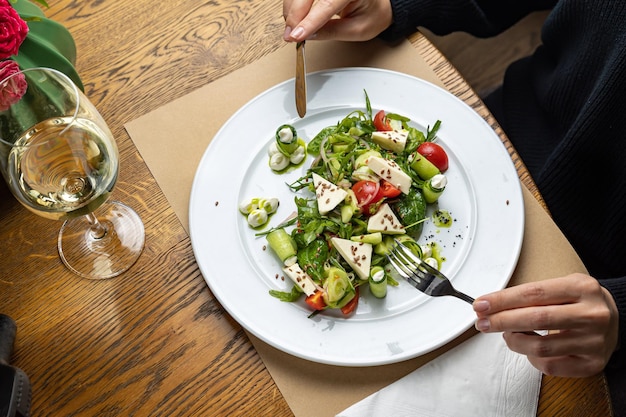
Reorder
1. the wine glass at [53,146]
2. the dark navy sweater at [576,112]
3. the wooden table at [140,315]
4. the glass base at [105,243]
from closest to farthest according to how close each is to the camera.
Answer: the wine glass at [53,146] → the wooden table at [140,315] → the glass base at [105,243] → the dark navy sweater at [576,112]

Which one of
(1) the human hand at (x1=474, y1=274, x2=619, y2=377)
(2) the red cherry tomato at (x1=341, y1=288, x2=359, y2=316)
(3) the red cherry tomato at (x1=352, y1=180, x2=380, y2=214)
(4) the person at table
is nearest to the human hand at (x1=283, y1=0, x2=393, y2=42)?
(4) the person at table

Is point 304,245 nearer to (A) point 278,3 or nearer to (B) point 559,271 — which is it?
(B) point 559,271

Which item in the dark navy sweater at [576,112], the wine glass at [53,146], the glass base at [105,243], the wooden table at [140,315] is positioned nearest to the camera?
the wine glass at [53,146]

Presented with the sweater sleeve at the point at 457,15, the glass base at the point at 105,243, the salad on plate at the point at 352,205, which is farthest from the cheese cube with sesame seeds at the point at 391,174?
the glass base at the point at 105,243

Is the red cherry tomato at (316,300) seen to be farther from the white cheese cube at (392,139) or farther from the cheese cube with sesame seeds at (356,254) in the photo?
the white cheese cube at (392,139)

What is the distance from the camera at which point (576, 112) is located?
1.43 m

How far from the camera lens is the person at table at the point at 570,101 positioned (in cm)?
127

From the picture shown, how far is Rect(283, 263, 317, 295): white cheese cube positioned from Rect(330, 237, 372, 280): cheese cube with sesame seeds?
8 centimetres

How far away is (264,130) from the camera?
131 cm

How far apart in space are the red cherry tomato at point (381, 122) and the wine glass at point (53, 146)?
0.55 metres

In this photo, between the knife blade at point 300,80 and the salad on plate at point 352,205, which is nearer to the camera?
the salad on plate at point 352,205

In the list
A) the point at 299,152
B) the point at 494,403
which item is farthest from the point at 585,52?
the point at 494,403

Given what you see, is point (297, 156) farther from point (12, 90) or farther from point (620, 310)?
point (620, 310)

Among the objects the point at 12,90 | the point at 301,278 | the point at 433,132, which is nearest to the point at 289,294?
the point at 301,278
